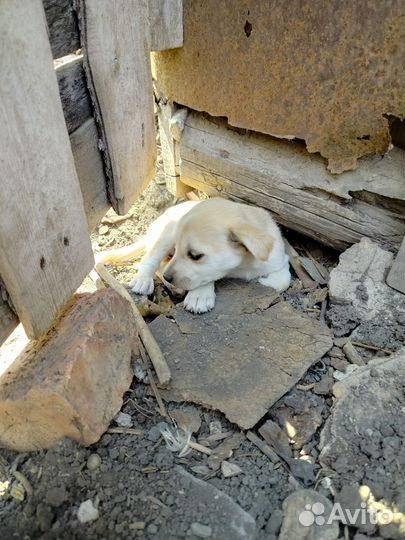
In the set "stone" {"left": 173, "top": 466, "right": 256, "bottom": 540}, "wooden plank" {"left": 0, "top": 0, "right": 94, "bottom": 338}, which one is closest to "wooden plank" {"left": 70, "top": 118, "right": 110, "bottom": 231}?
"wooden plank" {"left": 0, "top": 0, "right": 94, "bottom": 338}

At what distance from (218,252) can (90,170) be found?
100cm

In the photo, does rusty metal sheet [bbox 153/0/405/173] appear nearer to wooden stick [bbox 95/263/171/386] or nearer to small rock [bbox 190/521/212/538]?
wooden stick [bbox 95/263/171/386]

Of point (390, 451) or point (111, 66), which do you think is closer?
point (390, 451)

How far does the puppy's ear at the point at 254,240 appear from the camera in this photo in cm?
271

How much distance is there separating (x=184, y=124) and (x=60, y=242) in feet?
5.63

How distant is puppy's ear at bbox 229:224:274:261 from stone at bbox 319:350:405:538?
84 cm

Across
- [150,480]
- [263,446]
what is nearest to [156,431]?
[150,480]

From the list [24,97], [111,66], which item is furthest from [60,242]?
[111,66]

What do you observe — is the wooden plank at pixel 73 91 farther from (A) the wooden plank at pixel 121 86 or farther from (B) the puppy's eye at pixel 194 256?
(B) the puppy's eye at pixel 194 256

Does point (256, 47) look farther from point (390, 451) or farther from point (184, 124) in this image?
point (390, 451)

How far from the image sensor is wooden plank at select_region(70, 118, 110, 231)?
2.09 m

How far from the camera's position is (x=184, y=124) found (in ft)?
10.8

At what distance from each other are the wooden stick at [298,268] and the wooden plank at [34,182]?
5.19 ft

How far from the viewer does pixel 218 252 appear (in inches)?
115
